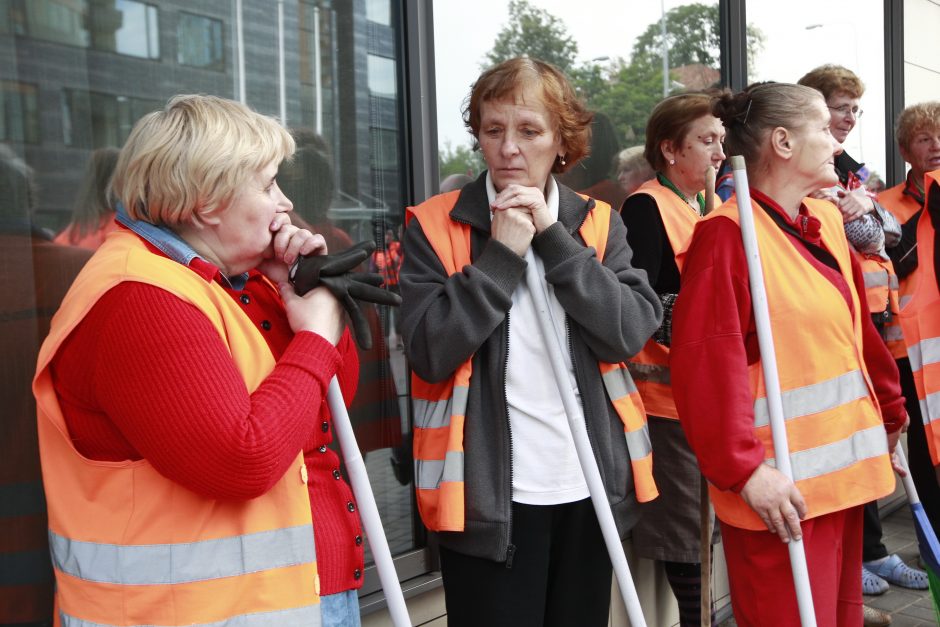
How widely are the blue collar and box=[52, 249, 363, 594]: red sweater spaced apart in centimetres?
4

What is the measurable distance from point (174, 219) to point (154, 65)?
945mm

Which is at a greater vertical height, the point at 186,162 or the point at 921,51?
the point at 921,51

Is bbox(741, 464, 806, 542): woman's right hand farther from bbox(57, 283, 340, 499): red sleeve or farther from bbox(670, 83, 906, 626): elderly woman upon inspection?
bbox(57, 283, 340, 499): red sleeve

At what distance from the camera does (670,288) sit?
3.15 meters

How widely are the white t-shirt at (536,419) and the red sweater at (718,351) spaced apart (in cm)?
31

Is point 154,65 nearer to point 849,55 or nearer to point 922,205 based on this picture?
point 922,205

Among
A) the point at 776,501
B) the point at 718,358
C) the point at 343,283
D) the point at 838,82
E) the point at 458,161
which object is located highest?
the point at 838,82

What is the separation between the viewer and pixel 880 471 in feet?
8.21

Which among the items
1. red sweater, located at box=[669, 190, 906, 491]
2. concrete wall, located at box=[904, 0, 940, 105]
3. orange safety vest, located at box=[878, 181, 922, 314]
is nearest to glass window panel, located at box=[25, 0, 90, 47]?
red sweater, located at box=[669, 190, 906, 491]

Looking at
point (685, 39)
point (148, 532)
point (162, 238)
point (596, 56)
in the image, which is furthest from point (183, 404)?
point (685, 39)

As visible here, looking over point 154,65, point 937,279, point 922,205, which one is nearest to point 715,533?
point 937,279

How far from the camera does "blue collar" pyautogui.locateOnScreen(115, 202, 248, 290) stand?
66.3 inches

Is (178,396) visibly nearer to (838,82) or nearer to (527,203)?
(527,203)

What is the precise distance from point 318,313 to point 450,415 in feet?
→ 2.15
